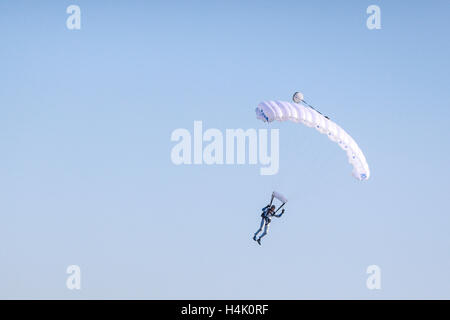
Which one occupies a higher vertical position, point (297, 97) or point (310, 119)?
point (297, 97)

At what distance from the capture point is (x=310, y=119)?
1916 inches

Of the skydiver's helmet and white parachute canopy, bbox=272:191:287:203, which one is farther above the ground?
the skydiver's helmet

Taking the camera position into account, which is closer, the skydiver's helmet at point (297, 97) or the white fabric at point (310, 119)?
the white fabric at point (310, 119)

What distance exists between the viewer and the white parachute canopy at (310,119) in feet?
159

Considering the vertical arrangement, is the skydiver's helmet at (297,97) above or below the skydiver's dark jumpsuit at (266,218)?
above

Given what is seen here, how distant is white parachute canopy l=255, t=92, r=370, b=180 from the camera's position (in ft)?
159

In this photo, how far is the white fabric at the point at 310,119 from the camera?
48.4 m
